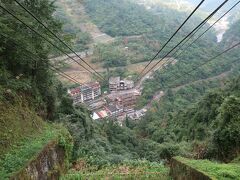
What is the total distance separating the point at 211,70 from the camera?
283 ft

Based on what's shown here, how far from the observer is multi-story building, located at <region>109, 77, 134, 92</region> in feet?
244

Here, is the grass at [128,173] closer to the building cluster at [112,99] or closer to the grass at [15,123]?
the grass at [15,123]

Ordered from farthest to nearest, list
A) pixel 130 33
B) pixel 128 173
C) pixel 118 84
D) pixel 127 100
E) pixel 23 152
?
pixel 130 33 → pixel 118 84 → pixel 127 100 → pixel 128 173 → pixel 23 152

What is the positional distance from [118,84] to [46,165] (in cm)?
6387

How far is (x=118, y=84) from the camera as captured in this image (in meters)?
74.6

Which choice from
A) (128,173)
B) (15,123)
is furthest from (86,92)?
(15,123)

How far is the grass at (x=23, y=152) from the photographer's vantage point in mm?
8439

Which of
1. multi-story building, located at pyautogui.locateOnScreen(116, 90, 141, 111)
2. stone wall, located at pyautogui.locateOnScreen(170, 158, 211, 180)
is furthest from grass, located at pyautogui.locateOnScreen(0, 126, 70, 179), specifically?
multi-story building, located at pyautogui.locateOnScreen(116, 90, 141, 111)

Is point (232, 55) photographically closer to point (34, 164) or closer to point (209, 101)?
point (209, 101)

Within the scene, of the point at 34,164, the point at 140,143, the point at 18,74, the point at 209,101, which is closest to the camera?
the point at 34,164

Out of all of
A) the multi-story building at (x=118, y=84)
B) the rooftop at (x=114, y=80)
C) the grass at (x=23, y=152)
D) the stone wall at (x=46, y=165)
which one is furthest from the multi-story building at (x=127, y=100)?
the grass at (x=23, y=152)

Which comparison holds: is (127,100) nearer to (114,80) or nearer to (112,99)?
(112,99)

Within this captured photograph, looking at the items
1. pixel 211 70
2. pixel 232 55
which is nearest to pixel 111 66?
pixel 211 70

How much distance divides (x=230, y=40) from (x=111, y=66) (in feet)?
178
